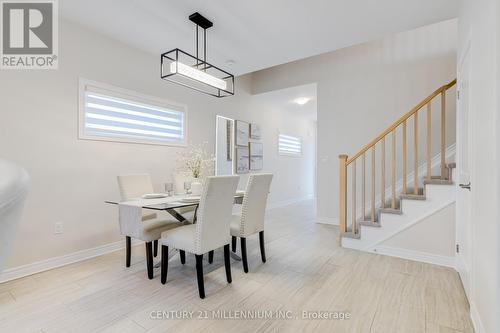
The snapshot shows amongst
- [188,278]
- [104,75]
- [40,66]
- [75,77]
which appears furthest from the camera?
[104,75]

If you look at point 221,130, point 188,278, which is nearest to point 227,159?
point 221,130

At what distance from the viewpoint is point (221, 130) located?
466 centimetres

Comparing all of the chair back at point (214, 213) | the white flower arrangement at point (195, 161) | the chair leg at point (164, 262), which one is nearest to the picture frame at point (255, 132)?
the white flower arrangement at point (195, 161)

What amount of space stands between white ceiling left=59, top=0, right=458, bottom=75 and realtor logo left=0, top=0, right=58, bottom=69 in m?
0.19

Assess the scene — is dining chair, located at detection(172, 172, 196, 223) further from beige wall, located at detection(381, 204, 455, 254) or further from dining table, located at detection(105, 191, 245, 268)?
beige wall, located at detection(381, 204, 455, 254)

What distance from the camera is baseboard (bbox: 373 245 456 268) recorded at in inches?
→ 101

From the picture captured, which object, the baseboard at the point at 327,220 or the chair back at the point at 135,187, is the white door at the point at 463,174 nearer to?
the baseboard at the point at 327,220

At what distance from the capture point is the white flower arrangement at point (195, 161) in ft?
9.13

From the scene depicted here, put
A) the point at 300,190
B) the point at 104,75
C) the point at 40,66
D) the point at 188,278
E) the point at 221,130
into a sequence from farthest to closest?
1. the point at 300,190
2. the point at 221,130
3. the point at 104,75
4. the point at 40,66
5. the point at 188,278

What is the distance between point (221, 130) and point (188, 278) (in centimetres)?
293

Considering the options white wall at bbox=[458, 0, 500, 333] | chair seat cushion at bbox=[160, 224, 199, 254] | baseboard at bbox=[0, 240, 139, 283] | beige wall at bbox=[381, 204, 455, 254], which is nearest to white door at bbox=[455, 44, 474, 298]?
beige wall at bbox=[381, 204, 455, 254]

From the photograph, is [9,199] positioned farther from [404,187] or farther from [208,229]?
[404,187]

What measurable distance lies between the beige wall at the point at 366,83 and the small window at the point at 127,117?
2.39 meters

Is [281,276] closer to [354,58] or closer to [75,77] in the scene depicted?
[75,77]
